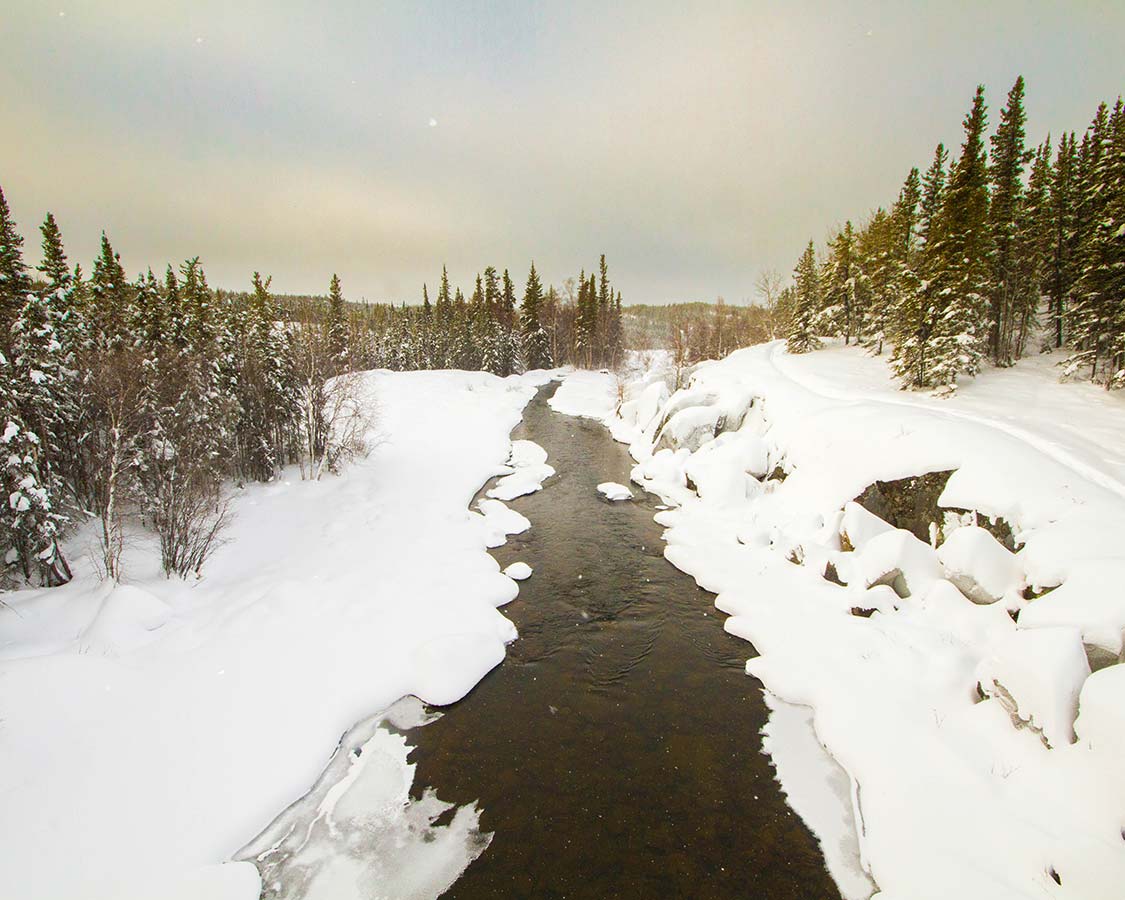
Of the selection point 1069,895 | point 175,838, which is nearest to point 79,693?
point 175,838

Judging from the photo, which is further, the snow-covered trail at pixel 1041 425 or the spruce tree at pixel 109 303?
the spruce tree at pixel 109 303

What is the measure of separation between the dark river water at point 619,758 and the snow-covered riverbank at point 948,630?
77cm

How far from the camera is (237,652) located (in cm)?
961

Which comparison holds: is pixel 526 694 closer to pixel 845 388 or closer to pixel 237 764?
pixel 237 764

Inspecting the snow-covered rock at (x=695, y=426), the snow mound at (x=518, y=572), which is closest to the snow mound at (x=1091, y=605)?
the snow mound at (x=518, y=572)

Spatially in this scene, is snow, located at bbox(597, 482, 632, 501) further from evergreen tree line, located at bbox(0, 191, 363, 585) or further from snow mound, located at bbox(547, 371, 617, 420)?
snow mound, located at bbox(547, 371, 617, 420)

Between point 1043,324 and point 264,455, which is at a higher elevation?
point 1043,324

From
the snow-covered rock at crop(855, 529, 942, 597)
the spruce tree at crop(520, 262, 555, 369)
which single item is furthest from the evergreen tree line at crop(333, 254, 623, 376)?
the snow-covered rock at crop(855, 529, 942, 597)

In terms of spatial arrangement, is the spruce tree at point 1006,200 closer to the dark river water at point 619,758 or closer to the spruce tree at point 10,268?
the dark river water at point 619,758

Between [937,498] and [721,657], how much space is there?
6.97 metres

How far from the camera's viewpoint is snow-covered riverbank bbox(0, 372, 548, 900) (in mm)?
5934

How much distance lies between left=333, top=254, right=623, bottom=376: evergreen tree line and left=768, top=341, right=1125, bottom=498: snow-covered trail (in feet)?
163

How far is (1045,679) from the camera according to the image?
22.8 feet

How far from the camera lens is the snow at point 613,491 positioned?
21.3 metres
